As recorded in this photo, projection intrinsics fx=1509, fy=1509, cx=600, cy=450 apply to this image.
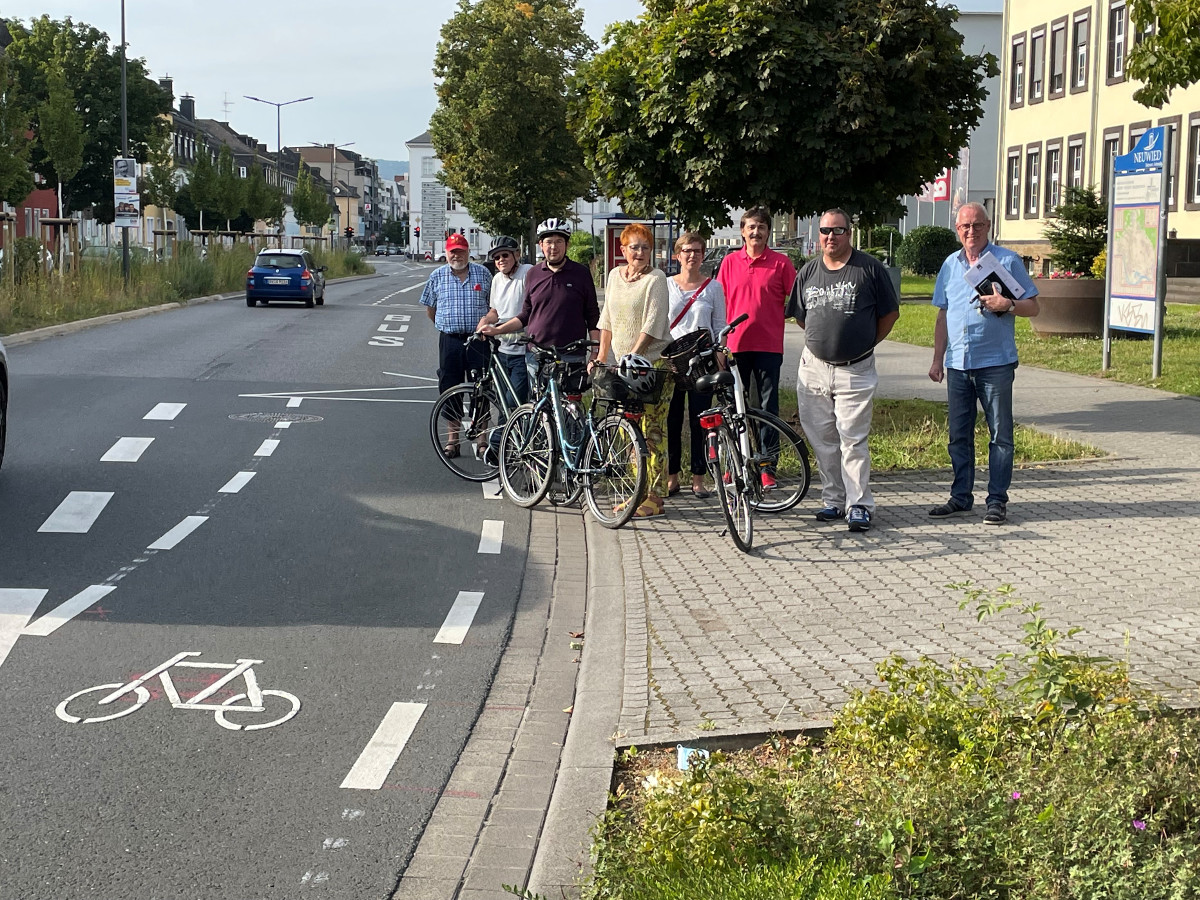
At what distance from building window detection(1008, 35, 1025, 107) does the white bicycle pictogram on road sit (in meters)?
46.1

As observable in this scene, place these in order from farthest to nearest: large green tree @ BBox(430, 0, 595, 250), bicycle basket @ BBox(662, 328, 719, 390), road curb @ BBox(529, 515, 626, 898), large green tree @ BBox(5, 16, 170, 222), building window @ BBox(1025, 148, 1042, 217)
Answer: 1. large green tree @ BBox(5, 16, 170, 222)
2. building window @ BBox(1025, 148, 1042, 217)
3. large green tree @ BBox(430, 0, 595, 250)
4. bicycle basket @ BBox(662, 328, 719, 390)
5. road curb @ BBox(529, 515, 626, 898)

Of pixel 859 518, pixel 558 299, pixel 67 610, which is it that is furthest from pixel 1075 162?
pixel 67 610

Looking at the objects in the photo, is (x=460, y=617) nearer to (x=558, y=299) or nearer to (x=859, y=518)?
(x=859, y=518)

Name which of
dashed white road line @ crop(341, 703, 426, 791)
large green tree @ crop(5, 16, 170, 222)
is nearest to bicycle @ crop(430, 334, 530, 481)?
dashed white road line @ crop(341, 703, 426, 791)

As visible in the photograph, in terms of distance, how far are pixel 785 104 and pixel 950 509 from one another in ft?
13.8

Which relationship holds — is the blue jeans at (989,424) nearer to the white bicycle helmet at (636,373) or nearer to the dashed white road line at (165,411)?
the white bicycle helmet at (636,373)

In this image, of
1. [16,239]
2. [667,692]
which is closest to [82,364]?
[16,239]

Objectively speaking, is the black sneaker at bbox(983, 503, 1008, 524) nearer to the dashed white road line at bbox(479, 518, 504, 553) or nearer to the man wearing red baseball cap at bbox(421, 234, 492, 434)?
the dashed white road line at bbox(479, 518, 504, 553)

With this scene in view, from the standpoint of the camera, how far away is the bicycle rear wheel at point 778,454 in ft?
29.7

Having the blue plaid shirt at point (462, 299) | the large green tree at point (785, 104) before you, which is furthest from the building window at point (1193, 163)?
the blue plaid shirt at point (462, 299)

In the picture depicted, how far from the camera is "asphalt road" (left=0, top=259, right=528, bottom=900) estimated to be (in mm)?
4316

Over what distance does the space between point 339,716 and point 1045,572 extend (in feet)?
12.4

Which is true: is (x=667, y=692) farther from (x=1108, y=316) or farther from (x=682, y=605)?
(x=1108, y=316)

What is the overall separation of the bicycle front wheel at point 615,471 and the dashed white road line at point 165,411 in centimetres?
615
